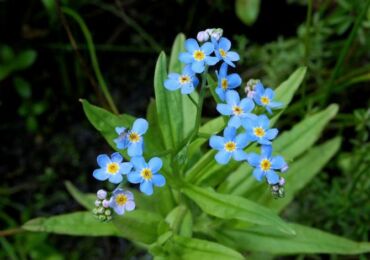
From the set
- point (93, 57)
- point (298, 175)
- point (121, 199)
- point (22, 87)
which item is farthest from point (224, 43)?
point (22, 87)

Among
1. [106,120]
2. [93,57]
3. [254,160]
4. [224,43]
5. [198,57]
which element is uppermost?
[93,57]

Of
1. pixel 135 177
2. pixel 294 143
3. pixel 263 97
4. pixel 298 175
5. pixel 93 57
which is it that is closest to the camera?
pixel 135 177

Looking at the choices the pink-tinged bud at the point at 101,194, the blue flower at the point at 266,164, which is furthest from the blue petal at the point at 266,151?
the pink-tinged bud at the point at 101,194

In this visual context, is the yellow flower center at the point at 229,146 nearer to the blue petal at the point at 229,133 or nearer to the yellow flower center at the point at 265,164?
the blue petal at the point at 229,133

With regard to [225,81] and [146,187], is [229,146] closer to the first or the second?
[225,81]

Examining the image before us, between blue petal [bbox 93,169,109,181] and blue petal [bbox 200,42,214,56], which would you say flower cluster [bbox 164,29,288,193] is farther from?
blue petal [bbox 93,169,109,181]

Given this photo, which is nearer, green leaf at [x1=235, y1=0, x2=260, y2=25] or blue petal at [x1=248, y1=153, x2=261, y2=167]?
blue petal at [x1=248, y1=153, x2=261, y2=167]

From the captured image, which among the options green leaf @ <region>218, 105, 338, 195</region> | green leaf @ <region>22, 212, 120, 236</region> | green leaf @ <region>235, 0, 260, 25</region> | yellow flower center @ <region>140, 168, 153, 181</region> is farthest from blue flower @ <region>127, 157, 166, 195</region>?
green leaf @ <region>235, 0, 260, 25</region>
